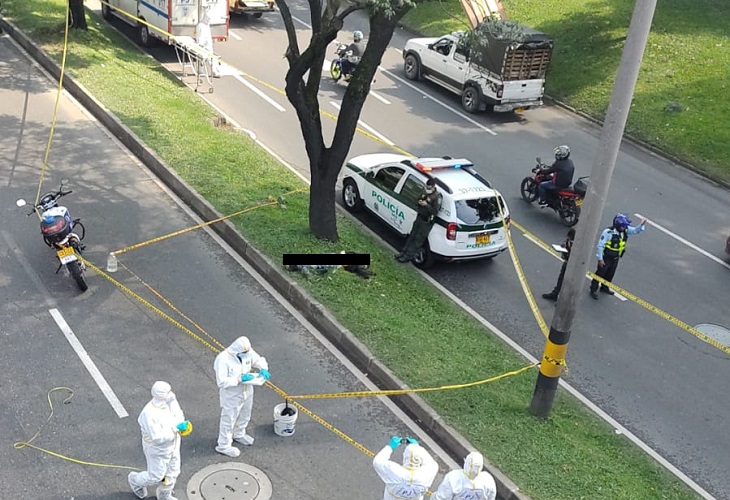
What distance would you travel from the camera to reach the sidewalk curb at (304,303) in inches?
339

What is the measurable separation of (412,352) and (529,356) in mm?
1942

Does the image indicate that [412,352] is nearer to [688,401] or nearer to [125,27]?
[688,401]

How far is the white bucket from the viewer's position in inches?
332

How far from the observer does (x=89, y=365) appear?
9.31m

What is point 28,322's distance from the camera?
996cm

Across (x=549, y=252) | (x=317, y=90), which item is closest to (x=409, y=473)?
(x=317, y=90)

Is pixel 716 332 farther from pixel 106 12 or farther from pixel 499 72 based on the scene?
pixel 106 12

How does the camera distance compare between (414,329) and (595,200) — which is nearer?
(595,200)

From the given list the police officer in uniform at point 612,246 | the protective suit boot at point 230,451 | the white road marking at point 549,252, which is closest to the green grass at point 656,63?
the white road marking at point 549,252

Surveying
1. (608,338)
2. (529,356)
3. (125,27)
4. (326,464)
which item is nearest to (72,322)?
(326,464)

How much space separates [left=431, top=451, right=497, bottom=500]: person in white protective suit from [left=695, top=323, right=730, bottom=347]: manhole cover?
6.65 metres

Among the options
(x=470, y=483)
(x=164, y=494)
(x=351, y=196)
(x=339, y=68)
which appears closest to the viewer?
(x=470, y=483)

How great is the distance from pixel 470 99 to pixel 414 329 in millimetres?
11251

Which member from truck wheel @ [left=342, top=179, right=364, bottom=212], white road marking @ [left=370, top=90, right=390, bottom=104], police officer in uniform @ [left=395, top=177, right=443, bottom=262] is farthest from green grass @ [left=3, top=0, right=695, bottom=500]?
white road marking @ [left=370, top=90, right=390, bottom=104]
